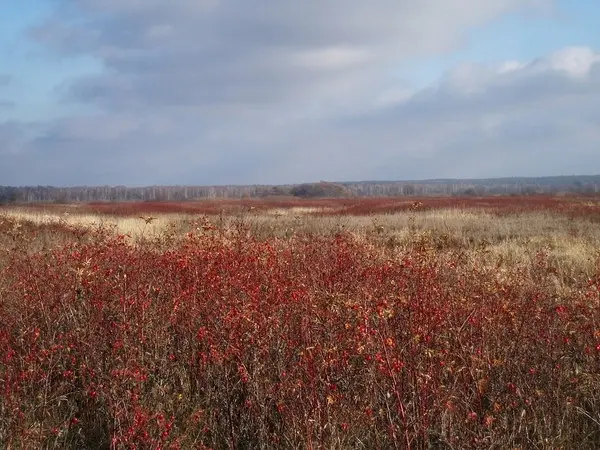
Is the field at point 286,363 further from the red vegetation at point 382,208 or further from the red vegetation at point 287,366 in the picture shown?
the red vegetation at point 382,208

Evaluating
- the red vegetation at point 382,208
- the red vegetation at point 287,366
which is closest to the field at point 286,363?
the red vegetation at point 287,366

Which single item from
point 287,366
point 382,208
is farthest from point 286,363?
point 382,208

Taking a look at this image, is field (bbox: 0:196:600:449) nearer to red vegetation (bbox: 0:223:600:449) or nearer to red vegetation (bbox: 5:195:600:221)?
red vegetation (bbox: 0:223:600:449)

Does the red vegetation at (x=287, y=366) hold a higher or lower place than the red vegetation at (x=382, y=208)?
lower

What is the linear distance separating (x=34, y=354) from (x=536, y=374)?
13.0ft

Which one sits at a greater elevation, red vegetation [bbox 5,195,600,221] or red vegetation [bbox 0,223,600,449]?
Answer: red vegetation [bbox 5,195,600,221]

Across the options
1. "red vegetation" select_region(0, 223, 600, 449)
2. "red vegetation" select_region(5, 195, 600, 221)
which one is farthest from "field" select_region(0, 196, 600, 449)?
"red vegetation" select_region(5, 195, 600, 221)

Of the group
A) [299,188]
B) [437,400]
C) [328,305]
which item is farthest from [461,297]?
[299,188]

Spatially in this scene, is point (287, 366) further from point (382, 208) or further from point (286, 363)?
point (382, 208)

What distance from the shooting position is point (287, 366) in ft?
13.7

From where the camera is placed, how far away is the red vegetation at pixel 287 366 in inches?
141

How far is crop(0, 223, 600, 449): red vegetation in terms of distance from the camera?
3582 mm

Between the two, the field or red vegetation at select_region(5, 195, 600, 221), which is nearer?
the field

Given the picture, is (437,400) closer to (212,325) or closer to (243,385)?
(243,385)
